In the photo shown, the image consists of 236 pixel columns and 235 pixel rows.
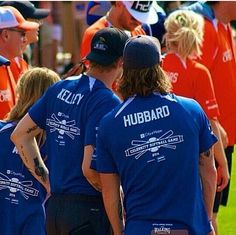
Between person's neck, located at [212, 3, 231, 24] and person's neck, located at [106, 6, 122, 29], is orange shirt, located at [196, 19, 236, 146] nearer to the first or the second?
person's neck, located at [212, 3, 231, 24]

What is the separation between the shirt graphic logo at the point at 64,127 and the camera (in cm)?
614

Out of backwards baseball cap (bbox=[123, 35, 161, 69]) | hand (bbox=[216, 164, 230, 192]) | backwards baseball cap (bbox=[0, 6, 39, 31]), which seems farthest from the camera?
backwards baseball cap (bbox=[0, 6, 39, 31])

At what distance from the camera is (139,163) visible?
5605mm

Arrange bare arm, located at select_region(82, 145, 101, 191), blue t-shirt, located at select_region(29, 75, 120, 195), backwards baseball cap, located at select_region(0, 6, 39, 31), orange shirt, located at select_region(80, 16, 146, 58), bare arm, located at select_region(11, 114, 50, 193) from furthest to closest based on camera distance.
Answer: orange shirt, located at select_region(80, 16, 146, 58) → backwards baseball cap, located at select_region(0, 6, 39, 31) → bare arm, located at select_region(11, 114, 50, 193) → blue t-shirt, located at select_region(29, 75, 120, 195) → bare arm, located at select_region(82, 145, 101, 191)

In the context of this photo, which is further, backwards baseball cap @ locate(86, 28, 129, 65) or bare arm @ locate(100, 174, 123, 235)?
backwards baseball cap @ locate(86, 28, 129, 65)

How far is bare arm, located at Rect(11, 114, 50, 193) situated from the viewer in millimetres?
6277

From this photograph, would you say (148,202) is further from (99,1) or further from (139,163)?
(99,1)

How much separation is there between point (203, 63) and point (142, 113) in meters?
3.22

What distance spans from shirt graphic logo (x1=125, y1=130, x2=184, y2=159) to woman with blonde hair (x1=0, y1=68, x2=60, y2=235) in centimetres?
119

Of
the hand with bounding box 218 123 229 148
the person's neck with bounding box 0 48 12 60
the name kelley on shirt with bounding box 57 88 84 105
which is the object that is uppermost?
the name kelley on shirt with bounding box 57 88 84 105

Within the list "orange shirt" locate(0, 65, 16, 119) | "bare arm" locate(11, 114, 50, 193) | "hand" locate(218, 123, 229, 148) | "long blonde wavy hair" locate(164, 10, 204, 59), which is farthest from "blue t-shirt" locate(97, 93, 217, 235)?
"hand" locate(218, 123, 229, 148)

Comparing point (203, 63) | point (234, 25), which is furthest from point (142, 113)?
point (234, 25)

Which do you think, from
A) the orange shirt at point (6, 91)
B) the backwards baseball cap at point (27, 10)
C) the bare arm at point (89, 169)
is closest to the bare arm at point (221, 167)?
the orange shirt at point (6, 91)

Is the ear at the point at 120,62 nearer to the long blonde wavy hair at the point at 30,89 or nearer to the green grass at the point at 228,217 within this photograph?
the long blonde wavy hair at the point at 30,89
